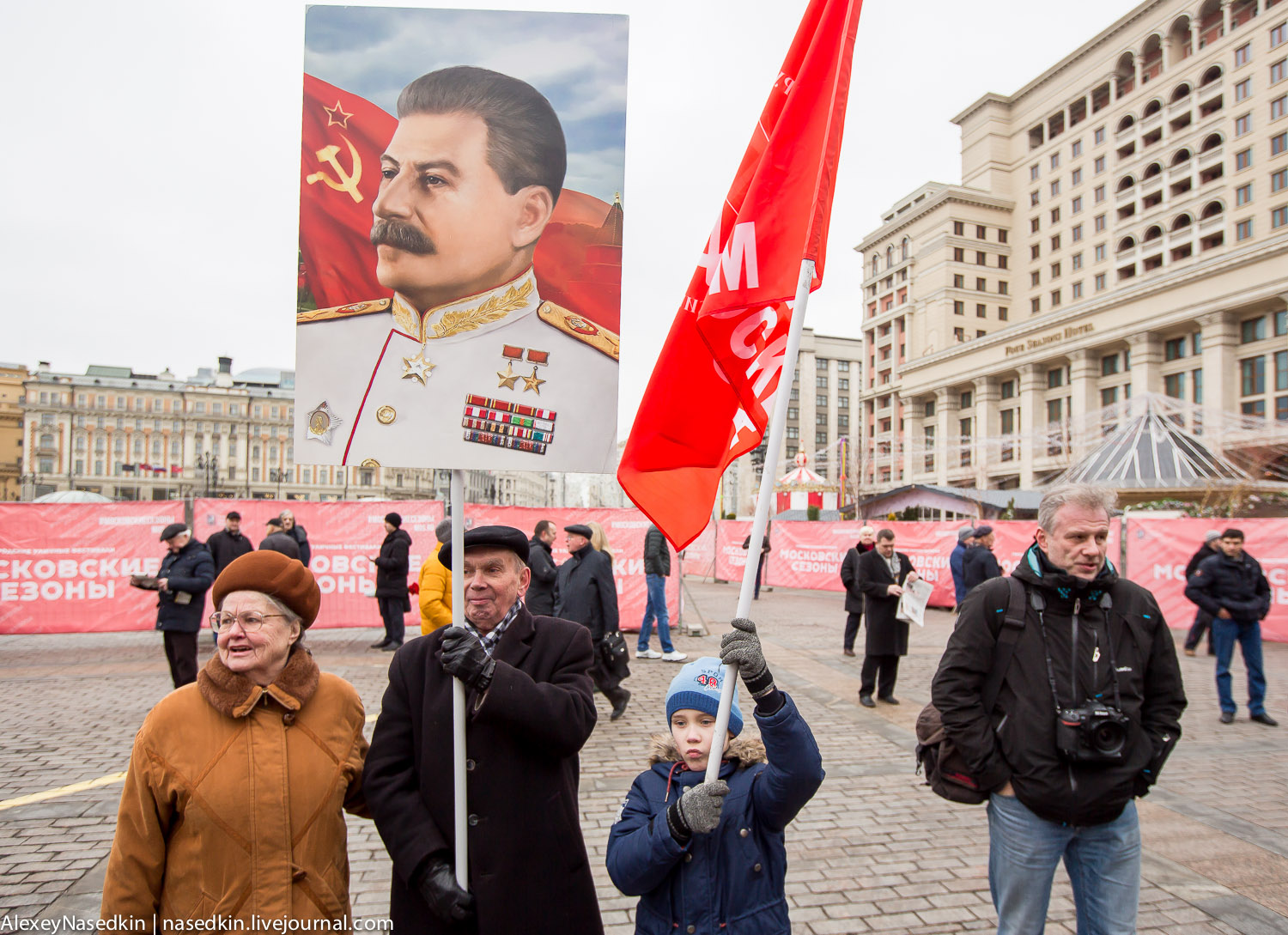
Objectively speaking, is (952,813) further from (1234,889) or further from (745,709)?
(745,709)

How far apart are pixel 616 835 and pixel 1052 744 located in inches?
60.9

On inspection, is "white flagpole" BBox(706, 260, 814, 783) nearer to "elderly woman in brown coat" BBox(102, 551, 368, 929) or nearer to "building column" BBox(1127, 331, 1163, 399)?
"elderly woman in brown coat" BBox(102, 551, 368, 929)

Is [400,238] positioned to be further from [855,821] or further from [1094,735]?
[855,821]

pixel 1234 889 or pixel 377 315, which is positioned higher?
pixel 377 315

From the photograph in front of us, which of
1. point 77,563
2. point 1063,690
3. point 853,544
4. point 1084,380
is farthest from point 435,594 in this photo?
point 1084,380

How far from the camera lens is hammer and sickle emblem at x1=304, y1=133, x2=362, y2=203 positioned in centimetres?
250

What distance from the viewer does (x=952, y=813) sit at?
17.3 feet

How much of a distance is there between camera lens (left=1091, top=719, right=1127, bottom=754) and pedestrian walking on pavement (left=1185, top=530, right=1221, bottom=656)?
249 inches

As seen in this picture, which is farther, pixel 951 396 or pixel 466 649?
pixel 951 396

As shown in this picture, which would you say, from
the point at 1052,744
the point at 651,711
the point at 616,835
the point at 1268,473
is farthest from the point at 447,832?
the point at 1268,473

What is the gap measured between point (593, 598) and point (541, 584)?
21.7 inches

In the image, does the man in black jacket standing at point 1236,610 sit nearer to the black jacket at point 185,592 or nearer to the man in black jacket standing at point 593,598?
the man in black jacket standing at point 593,598

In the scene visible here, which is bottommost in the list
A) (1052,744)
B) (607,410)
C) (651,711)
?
(651,711)

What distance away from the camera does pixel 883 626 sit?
8.17 metres
